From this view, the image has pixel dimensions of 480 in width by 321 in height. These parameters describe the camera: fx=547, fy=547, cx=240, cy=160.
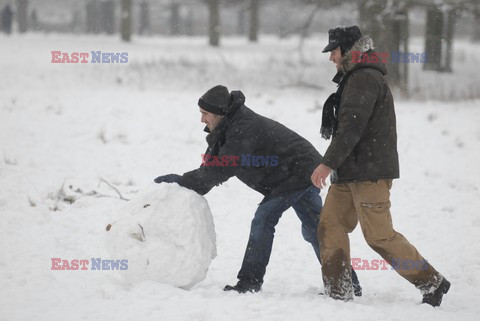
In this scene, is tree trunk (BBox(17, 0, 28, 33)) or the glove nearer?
the glove

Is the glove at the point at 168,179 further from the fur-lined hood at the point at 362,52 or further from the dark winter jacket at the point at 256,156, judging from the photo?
the fur-lined hood at the point at 362,52

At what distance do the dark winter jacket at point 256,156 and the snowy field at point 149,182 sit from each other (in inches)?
33.2

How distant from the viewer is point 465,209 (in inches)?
278

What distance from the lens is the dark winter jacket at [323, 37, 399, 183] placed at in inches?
147

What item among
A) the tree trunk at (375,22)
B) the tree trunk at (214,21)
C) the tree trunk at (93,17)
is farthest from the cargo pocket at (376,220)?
the tree trunk at (93,17)

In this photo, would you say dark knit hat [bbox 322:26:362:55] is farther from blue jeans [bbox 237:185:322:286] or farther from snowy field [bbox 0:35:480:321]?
snowy field [bbox 0:35:480:321]

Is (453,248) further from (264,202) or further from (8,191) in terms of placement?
(8,191)

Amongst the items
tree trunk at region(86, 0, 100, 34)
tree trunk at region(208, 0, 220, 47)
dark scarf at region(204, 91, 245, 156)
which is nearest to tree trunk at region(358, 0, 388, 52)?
dark scarf at region(204, 91, 245, 156)

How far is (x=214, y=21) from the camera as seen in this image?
2550 cm

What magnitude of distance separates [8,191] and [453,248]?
16.7 ft

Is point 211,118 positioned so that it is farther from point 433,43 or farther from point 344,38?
point 433,43

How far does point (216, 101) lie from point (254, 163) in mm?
552

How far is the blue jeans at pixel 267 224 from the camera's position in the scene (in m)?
4.18

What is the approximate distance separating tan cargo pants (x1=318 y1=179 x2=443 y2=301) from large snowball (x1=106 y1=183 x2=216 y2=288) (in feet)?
3.08
